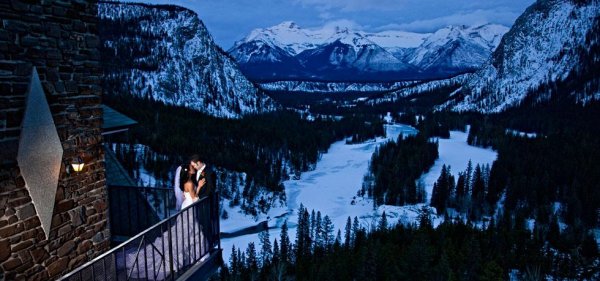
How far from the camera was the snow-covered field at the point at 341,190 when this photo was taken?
78325 mm

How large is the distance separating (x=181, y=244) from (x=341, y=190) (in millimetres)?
99155

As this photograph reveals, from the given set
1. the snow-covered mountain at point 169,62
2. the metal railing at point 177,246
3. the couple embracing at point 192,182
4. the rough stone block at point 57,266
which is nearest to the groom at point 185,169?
the couple embracing at point 192,182

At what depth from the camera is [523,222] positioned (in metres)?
75.5

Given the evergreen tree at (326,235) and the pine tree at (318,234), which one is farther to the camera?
the evergreen tree at (326,235)

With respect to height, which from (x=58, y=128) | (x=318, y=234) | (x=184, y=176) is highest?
(x=58, y=128)

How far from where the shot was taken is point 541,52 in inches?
6762

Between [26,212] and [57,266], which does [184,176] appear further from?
[26,212]

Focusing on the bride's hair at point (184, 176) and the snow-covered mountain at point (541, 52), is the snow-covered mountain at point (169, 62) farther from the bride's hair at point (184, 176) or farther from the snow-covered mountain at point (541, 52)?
the bride's hair at point (184, 176)

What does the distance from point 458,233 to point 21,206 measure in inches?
2857

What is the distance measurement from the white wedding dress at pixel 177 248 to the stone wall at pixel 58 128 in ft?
2.63

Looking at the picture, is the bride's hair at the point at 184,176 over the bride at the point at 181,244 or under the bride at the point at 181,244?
over

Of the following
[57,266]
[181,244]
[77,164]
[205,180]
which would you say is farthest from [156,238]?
[77,164]

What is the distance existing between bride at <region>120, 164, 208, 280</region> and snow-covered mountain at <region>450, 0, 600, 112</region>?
175306mm

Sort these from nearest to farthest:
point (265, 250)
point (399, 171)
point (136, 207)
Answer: point (136, 207), point (265, 250), point (399, 171)
